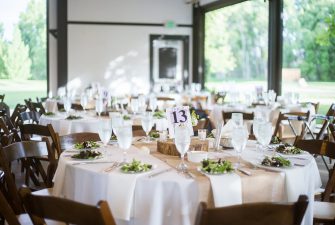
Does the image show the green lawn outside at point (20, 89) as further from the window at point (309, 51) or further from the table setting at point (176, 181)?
the table setting at point (176, 181)

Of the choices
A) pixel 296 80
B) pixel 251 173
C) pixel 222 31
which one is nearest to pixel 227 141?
pixel 251 173

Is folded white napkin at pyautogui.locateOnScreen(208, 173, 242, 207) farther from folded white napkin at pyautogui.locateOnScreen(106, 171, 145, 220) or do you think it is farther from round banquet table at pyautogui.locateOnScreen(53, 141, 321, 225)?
folded white napkin at pyautogui.locateOnScreen(106, 171, 145, 220)

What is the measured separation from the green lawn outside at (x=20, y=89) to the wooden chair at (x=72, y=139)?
8.28 m

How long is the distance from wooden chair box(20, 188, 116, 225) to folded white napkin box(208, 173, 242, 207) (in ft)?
2.49

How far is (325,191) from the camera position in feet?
10.3

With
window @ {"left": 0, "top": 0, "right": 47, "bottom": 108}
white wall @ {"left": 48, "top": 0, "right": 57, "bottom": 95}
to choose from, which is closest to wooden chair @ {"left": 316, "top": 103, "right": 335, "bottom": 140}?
white wall @ {"left": 48, "top": 0, "right": 57, "bottom": 95}

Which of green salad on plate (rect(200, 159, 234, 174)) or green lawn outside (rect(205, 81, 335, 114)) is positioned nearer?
green salad on plate (rect(200, 159, 234, 174))

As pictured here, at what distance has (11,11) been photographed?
11312 mm

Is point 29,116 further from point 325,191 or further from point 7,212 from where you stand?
point 325,191

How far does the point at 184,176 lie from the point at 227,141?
915 millimetres

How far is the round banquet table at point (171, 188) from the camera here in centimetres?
229

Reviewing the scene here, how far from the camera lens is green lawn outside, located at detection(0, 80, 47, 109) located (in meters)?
11.4

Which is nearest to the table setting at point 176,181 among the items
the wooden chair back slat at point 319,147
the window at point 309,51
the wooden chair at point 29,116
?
the wooden chair back slat at point 319,147

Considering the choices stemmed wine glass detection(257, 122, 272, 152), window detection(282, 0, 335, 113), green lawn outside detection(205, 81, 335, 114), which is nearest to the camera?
stemmed wine glass detection(257, 122, 272, 152)
